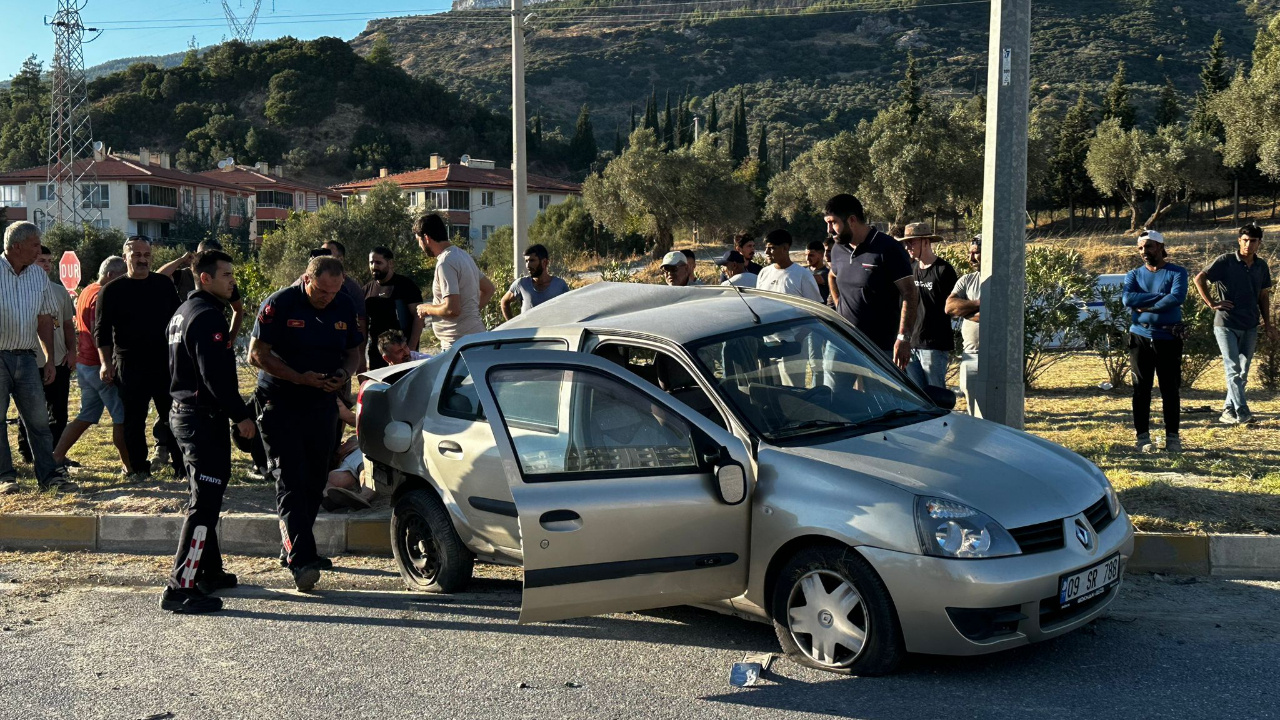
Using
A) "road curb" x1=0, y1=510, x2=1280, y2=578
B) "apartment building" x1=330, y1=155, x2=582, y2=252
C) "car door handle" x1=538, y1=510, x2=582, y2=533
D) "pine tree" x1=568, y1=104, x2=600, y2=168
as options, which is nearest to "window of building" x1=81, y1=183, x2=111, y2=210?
"apartment building" x1=330, y1=155, x2=582, y2=252

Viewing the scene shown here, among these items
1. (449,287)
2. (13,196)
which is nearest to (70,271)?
(449,287)

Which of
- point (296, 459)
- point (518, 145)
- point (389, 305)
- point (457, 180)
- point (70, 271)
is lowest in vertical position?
point (296, 459)

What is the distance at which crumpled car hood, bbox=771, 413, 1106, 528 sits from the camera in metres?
4.52

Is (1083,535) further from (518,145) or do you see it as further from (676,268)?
(518,145)

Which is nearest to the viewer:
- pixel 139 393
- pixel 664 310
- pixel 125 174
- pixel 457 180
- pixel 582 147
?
pixel 664 310

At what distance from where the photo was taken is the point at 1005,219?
730cm

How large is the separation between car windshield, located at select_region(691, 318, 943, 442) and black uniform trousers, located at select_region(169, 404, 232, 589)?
2739mm

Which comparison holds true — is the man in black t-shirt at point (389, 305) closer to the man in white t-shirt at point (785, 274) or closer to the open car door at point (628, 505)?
the man in white t-shirt at point (785, 274)

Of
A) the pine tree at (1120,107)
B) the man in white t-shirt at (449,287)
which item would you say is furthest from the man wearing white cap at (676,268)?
the pine tree at (1120,107)

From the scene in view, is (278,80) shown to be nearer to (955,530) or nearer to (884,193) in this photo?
(884,193)

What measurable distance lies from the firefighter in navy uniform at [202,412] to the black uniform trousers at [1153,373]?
266 inches

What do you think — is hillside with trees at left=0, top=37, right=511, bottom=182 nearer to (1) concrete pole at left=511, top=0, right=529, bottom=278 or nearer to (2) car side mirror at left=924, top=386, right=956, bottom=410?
(1) concrete pole at left=511, top=0, right=529, bottom=278

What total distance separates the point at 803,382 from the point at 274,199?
9561 cm

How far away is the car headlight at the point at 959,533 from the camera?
4367 mm
